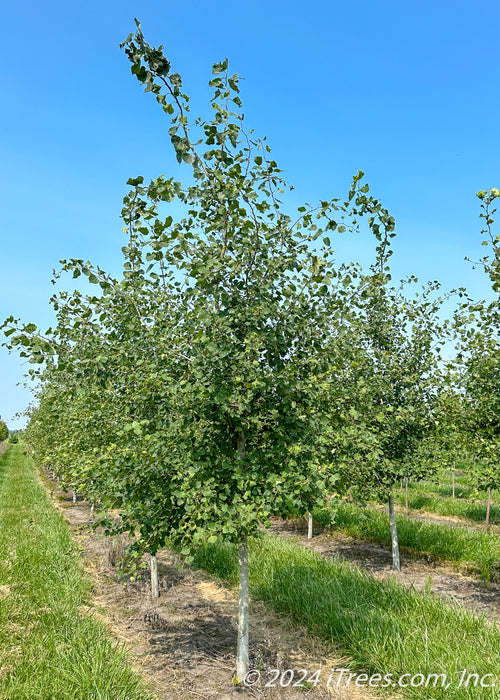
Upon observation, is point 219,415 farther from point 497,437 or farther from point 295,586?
point 497,437

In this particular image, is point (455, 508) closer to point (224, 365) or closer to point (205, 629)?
point (205, 629)

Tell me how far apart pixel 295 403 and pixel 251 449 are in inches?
26.0

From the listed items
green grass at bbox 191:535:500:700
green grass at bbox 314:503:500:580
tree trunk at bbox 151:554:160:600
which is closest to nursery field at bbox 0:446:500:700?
green grass at bbox 191:535:500:700

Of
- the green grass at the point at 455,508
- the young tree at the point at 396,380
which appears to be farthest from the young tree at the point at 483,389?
the green grass at the point at 455,508

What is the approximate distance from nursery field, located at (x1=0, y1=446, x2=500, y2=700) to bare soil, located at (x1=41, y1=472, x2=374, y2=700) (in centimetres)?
2

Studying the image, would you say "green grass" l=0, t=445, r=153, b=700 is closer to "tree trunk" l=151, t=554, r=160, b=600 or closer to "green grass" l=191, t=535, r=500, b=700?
"tree trunk" l=151, t=554, r=160, b=600

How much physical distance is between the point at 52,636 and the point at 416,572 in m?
7.27

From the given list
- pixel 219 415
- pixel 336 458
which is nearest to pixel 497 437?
pixel 336 458

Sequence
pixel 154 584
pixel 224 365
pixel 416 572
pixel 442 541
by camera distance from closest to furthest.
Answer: pixel 224 365 < pixel 154 584 < pixel 416 572 < pixel 442 541

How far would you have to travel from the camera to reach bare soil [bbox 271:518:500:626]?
7.55 m

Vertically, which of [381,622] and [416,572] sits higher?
[381,622]

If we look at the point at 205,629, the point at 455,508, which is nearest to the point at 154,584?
the point at 205,629

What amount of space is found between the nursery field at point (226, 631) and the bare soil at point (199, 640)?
0.02 metres

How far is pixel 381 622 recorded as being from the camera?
17.4 ft
